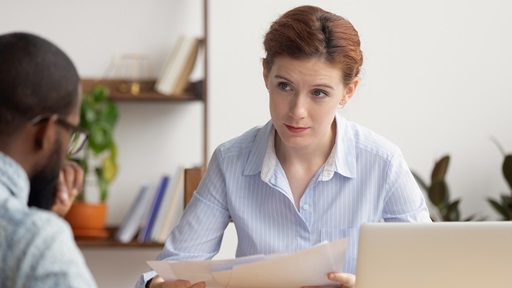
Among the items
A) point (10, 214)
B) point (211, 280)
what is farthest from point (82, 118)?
point (10, 214)

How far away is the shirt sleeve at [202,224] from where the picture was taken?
2105 millimetres

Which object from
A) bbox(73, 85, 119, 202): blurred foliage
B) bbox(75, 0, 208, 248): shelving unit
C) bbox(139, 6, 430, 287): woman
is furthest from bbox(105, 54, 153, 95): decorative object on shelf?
bbox(139, 6, 430, 287): woman

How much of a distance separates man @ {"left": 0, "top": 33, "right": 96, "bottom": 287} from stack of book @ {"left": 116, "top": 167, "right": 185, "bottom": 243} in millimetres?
2467

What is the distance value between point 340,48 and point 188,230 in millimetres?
518

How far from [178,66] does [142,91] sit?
206 millimetres

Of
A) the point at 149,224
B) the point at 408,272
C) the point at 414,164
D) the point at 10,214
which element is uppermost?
the point at 10,214

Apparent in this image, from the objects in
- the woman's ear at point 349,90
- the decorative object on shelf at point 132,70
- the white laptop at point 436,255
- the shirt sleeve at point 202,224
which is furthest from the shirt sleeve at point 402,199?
the decorative object on shelf at point 132,70

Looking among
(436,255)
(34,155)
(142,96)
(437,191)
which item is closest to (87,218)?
(142,96)

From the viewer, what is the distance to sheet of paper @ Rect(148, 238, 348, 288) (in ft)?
5.41

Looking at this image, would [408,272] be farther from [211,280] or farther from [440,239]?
[211,280]

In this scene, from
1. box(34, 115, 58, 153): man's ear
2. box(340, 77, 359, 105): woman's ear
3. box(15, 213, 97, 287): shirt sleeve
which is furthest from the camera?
box(340, 77, 359, 105): woman's ear

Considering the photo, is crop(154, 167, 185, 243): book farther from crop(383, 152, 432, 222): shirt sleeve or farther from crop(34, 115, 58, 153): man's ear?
crop(34, 115, 58, 153): man's ear

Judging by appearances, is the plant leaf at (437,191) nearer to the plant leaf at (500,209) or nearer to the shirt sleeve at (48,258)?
the plant leaf at (500,209)

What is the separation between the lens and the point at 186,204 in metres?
2.29
